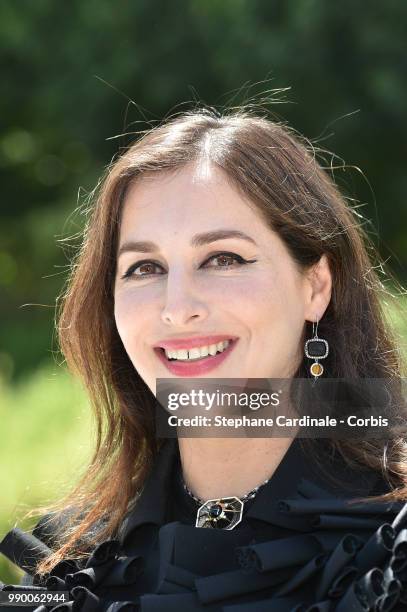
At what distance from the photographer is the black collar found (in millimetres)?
2219

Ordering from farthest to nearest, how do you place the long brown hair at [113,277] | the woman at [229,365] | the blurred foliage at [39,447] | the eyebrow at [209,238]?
1. the blurred foliage at [39,447]
2. the long brown hair at [113,277]
3. the eyebrow at [209,238]
4. the woman at [229,365]

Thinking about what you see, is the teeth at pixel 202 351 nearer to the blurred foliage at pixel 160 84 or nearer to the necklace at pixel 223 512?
the necklace at pixel 223 512

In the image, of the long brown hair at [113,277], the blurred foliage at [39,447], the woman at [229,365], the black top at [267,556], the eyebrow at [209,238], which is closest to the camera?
the black top at [267,556]

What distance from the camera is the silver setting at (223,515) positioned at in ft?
7.51

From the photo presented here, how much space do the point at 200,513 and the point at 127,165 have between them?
0.83 metres

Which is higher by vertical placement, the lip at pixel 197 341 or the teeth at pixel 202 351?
the lip at pixel 197 341

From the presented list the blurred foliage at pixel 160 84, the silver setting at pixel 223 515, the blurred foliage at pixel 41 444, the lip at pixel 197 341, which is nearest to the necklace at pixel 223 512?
the silver setting at pixel 223 515

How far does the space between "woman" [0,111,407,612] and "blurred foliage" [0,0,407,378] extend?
7590 mm

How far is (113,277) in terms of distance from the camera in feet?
8.48

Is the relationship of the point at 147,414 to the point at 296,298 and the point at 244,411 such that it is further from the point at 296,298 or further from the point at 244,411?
the point at 296,298

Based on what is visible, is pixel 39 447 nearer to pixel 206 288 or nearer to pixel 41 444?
pixel 41 444

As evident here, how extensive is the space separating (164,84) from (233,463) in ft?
37.0

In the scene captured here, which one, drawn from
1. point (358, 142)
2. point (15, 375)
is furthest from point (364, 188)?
point (15, 375)

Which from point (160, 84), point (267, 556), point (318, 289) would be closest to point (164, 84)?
point (160, 84)
